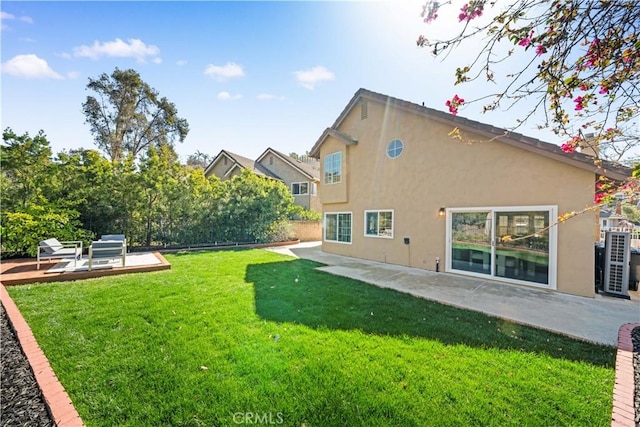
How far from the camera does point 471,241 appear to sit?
9.13m

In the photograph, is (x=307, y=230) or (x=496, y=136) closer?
(x=496, y=136)

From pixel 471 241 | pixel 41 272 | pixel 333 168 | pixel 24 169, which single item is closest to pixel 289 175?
pixel 333 168

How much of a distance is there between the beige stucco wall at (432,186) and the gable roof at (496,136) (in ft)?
0.96

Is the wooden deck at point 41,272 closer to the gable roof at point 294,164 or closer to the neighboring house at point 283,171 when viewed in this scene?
the neighboring house at point 283,171

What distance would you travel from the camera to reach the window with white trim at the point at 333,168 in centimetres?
1405

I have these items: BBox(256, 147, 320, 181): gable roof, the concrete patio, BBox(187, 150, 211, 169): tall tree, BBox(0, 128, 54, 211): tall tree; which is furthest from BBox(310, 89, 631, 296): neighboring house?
BBox(187, 150, 211, 169): tall tree

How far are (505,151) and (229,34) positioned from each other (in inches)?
419

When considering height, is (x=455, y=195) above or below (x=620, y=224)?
above

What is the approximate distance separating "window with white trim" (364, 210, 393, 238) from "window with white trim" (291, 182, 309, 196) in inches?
532

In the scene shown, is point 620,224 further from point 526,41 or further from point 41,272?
point 41,272

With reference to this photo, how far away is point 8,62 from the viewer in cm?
842

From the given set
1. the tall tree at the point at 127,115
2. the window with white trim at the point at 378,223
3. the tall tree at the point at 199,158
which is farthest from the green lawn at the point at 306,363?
the tall tree at the point at 199,158

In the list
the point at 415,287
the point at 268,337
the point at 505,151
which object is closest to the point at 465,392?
the point at 268,337

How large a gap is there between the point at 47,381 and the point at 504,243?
35.7ft
